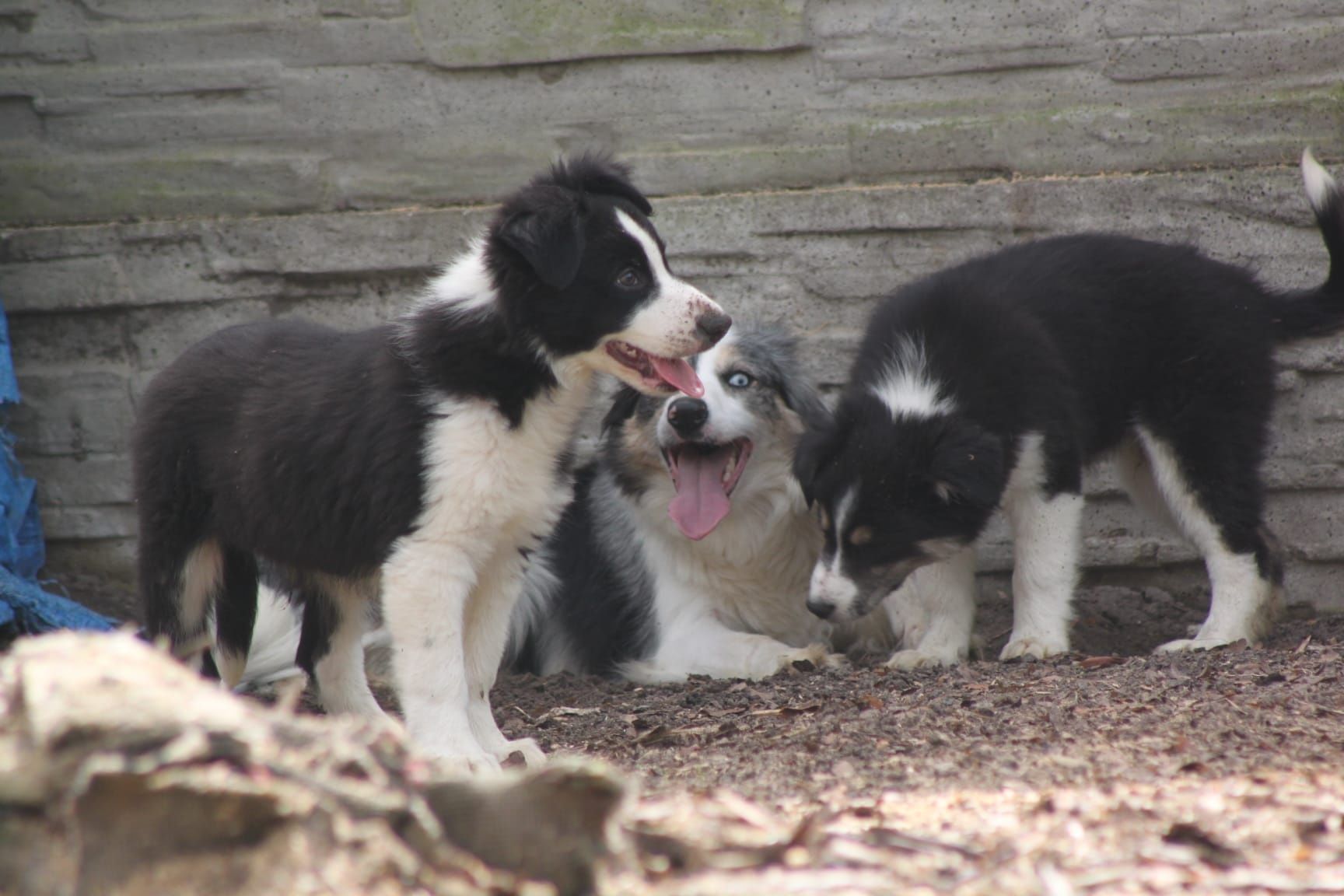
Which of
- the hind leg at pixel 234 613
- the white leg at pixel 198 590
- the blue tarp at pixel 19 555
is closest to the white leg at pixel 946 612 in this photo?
the hind leg at pixel 234 613

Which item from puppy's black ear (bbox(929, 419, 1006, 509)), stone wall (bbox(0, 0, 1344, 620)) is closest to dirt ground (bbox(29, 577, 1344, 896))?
puppy's black ear (bbox(929, 419, 1006, 509))

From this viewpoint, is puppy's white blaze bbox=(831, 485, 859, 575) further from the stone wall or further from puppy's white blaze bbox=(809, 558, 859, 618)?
the stone wall

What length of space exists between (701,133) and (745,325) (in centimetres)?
88

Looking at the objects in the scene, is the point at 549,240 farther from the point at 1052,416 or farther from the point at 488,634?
the point at 1052,416

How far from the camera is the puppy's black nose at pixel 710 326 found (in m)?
3.46

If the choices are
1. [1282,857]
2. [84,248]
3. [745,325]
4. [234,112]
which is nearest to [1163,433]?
[745,325]

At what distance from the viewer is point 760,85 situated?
217 inches

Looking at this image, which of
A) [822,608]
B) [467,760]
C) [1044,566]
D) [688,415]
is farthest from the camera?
[688,415]

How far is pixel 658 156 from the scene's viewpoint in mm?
5547

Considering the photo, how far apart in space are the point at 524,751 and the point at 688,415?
1670 mm

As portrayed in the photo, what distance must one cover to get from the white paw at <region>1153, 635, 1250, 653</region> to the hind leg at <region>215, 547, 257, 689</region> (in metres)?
2.93

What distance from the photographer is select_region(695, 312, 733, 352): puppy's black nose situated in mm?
3463

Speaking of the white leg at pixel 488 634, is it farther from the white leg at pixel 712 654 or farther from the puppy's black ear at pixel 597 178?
the white leg at pixel 712 654

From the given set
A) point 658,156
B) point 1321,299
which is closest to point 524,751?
point 658,156
